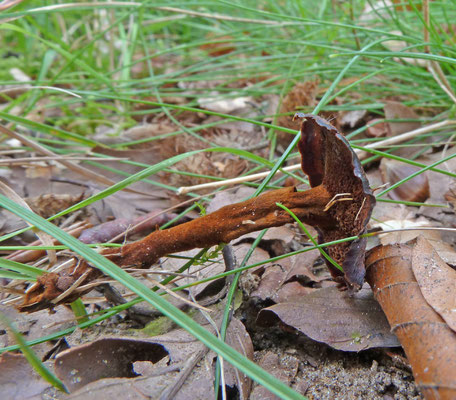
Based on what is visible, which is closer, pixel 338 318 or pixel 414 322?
pixel 414 322

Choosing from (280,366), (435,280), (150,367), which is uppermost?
(435,280)

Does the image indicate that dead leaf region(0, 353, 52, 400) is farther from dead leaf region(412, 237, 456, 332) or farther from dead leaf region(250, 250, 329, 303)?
dead leaf region(412, 237, 456, 332)

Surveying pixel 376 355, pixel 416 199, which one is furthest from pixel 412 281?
pixel 416 199

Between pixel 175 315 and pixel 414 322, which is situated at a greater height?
pixel 175 315

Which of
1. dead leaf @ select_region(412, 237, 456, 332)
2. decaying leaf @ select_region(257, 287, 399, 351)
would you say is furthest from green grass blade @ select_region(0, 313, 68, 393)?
dead leaf @ select_region(412, 237, 456, 332)

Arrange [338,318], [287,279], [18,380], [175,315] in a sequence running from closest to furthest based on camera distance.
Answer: [175,315] → [18,380] → [338,318] → [287,279]

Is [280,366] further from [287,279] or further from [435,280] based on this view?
[435,280]

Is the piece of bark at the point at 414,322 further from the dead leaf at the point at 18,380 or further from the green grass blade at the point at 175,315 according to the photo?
the dead leaf at the point at 18,380

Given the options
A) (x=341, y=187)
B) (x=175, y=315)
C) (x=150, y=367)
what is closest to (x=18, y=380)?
(x=150, y=367)

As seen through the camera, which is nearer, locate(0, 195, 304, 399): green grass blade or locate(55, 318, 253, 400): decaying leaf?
locate(0, 195, 304, 399): green grass blade
